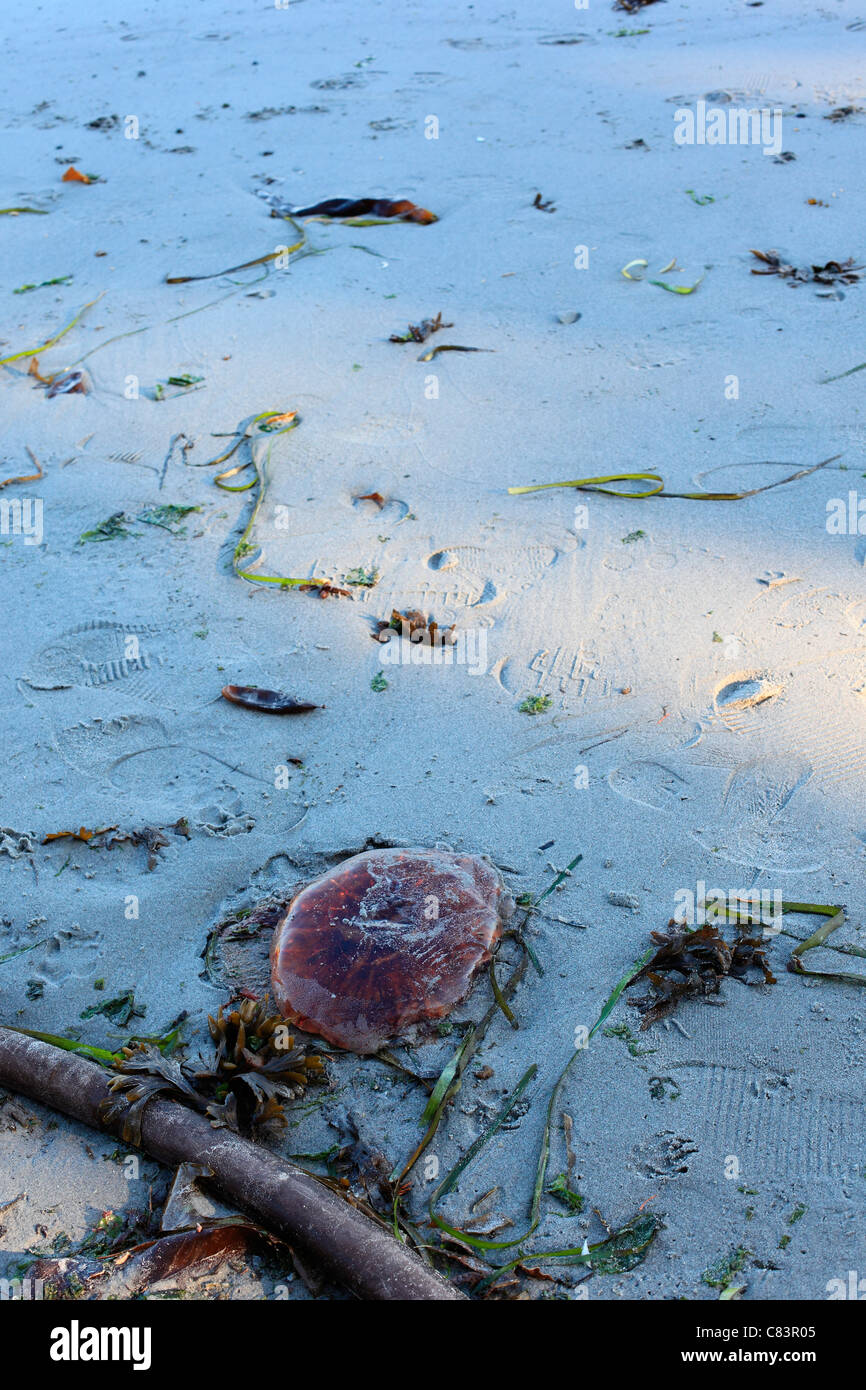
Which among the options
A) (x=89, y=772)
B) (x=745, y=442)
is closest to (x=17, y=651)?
(x=89, y=772)

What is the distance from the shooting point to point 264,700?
3.41 m

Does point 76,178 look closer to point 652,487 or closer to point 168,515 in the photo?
point 168,515

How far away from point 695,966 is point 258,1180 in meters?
1.09

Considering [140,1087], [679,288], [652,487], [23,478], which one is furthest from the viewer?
[679,288]

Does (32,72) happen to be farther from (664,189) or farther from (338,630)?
(338,630)

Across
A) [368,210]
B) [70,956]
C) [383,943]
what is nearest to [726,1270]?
[383,943]

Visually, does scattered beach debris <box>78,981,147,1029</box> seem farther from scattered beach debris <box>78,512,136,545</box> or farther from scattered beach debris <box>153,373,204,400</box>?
scattered beach debris <box>153,373,204,400</box>

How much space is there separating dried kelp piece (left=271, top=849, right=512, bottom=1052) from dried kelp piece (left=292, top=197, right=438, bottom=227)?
4886mm

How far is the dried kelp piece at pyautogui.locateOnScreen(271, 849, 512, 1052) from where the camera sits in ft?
7.89

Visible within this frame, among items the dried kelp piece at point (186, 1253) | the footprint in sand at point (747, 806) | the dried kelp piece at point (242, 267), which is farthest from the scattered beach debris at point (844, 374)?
the dried kelp piece at point (186, 1253)

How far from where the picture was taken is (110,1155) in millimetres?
2182

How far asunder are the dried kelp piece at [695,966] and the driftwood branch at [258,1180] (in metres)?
0.82

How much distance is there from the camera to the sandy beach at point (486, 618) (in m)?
2.19

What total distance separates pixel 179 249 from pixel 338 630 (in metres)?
3.87
